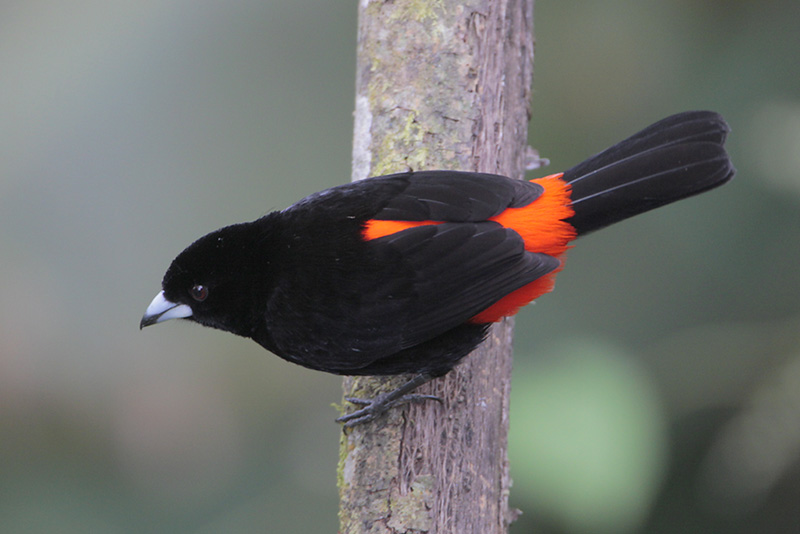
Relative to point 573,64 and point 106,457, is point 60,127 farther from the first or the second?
point 573,64

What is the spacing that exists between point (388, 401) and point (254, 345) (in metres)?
1.95

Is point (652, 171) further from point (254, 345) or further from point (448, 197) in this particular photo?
point (254, 345)

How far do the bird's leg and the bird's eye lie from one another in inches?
25.2

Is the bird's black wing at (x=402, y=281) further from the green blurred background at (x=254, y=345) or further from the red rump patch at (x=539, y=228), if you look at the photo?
the green blurred background at (x=254, y=345)

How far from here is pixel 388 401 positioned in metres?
2.46

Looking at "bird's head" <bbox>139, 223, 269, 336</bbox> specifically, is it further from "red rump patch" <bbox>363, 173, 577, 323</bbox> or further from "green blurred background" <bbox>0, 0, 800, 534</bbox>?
"green blurred background" <bbox>0, 0, 800, 534</bbox>

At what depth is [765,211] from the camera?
3.89 meters

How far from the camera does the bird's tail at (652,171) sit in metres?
2.41

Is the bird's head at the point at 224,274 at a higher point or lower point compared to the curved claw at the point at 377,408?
higher

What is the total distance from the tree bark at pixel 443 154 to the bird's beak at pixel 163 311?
67cm

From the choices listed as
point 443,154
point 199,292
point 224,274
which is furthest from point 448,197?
point 199,292

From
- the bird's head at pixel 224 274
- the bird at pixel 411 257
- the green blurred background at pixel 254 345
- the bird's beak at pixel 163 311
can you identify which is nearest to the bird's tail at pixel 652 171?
the bird at pixel 411 257

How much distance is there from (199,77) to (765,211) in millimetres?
3458

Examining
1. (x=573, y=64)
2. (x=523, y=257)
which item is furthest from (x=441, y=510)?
(x=573, y=64)
